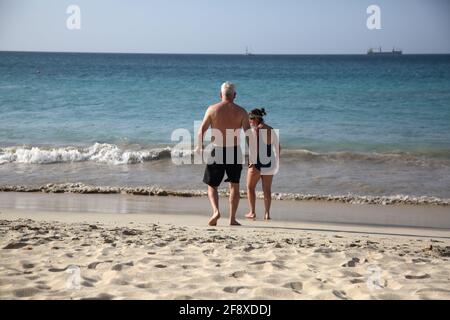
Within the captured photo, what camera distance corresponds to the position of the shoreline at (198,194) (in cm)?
870

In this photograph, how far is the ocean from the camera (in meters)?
10.3

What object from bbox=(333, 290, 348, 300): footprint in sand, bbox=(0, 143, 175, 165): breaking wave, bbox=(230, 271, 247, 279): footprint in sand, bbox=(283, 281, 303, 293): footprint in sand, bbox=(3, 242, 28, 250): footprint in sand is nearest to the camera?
bbox=(333, 290, 348, 300): footprint in sand

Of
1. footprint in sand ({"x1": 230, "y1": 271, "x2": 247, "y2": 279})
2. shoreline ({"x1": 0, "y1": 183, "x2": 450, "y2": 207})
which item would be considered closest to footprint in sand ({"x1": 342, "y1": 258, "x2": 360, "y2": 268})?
footprint in sand ({"x1": 230, "y1": 271, "x2": 247, "y2": 279})

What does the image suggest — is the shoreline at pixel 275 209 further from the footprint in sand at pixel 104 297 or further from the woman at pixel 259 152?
the footprint in sand at pixel 104 297

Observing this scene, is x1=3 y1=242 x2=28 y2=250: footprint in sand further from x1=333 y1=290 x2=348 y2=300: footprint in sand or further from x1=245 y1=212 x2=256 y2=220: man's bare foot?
x1=245 y1=212 x2=256 y2=220: man's bare foot

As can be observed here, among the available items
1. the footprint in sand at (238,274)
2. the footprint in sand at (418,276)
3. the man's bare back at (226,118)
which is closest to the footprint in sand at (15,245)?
the footprint in sand at (238,274)

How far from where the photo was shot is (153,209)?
25.7ft

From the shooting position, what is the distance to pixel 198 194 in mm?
9039

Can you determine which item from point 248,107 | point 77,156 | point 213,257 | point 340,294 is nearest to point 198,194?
point 213,257

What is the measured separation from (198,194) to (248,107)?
1515cm

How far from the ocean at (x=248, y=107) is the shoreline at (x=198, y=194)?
353 millimetres

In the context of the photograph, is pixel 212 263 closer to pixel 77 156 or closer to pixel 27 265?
pixel 27 265

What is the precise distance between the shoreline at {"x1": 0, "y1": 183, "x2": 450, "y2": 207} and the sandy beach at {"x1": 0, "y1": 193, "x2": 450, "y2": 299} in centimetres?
115
